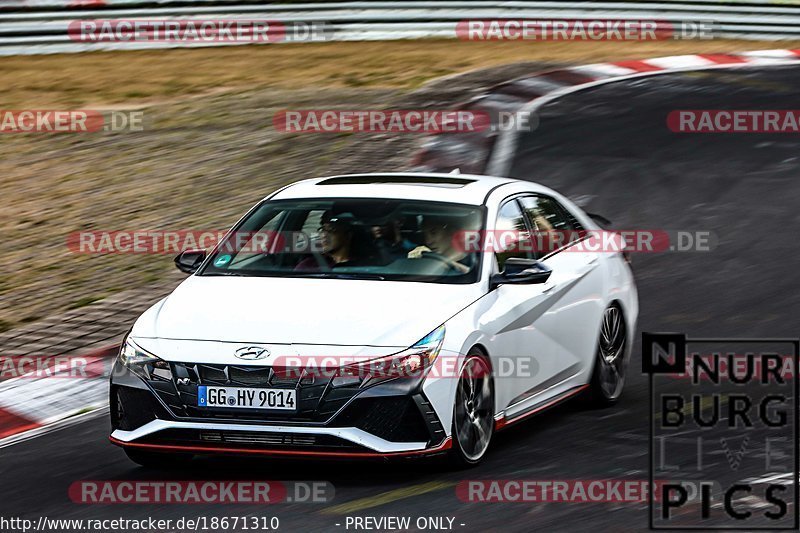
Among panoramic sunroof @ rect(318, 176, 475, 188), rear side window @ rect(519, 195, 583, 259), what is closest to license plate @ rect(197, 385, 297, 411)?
panoramic sunroof @ rect(318, 176, 475, 188)

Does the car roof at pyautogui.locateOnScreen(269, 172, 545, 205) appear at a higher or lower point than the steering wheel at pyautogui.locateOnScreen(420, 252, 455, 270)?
higher

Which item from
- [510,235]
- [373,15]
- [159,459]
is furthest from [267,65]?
[159,459]

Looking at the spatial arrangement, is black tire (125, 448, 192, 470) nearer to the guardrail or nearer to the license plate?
the license plate

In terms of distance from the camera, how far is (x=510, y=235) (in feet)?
26.7

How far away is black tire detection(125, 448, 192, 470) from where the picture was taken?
23.9ft

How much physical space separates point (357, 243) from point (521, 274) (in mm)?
905

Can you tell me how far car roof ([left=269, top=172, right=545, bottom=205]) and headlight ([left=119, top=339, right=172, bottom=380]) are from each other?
1.63 m

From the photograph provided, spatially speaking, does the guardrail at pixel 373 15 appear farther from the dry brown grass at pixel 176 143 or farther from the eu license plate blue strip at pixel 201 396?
the eu license plate blue strip at pixel 201 396

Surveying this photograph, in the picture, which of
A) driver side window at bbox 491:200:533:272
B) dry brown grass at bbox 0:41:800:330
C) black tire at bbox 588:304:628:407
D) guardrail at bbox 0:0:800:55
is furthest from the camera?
guardrail at bbox 0:0:800:55

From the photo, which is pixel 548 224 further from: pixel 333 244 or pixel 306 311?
pixel 306 311

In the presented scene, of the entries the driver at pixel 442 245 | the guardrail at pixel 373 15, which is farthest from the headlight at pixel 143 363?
the guardrail at pixel 373 15

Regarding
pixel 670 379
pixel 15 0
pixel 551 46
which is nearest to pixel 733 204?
pixel 670 379

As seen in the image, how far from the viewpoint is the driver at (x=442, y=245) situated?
767 cm

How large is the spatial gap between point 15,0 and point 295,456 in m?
18.4
